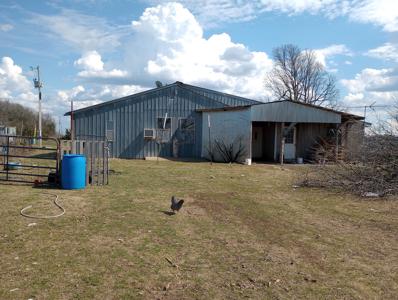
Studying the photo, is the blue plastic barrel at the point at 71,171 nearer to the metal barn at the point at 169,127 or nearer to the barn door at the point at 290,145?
the metal barn at the point at 169,127

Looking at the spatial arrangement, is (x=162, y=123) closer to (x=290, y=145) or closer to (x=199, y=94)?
(x=199, y=94)

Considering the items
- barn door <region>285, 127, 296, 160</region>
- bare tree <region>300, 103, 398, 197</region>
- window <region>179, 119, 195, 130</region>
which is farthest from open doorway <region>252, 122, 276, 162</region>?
bare tree <region>300, 103, 398, 197</region>

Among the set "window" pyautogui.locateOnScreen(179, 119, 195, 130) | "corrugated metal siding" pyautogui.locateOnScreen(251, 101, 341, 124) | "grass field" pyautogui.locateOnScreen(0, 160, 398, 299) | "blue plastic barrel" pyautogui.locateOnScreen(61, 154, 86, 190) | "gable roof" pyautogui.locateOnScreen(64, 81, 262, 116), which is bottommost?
"grass field" pyautogui.locateOnScreen(0, 160, 398, 299)

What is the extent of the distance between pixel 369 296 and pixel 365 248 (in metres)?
1.87

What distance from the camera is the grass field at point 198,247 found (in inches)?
174

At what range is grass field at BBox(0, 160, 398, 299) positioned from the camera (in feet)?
14.5

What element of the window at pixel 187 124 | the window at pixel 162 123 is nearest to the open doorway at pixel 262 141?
the window at pixel 187 124

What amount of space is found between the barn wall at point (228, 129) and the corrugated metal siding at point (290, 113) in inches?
26.9

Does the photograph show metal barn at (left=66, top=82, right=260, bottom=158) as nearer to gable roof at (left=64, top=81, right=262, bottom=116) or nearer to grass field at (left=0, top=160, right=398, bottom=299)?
gable roof at (left=64, top=81, right=262, bottom=116)

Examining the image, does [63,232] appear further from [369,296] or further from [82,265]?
[369,296]

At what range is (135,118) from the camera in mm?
22719

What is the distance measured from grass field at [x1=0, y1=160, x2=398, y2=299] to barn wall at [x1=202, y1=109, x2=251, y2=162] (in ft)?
32.6

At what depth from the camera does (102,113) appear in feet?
74.2

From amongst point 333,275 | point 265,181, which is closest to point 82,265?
point 333,275
